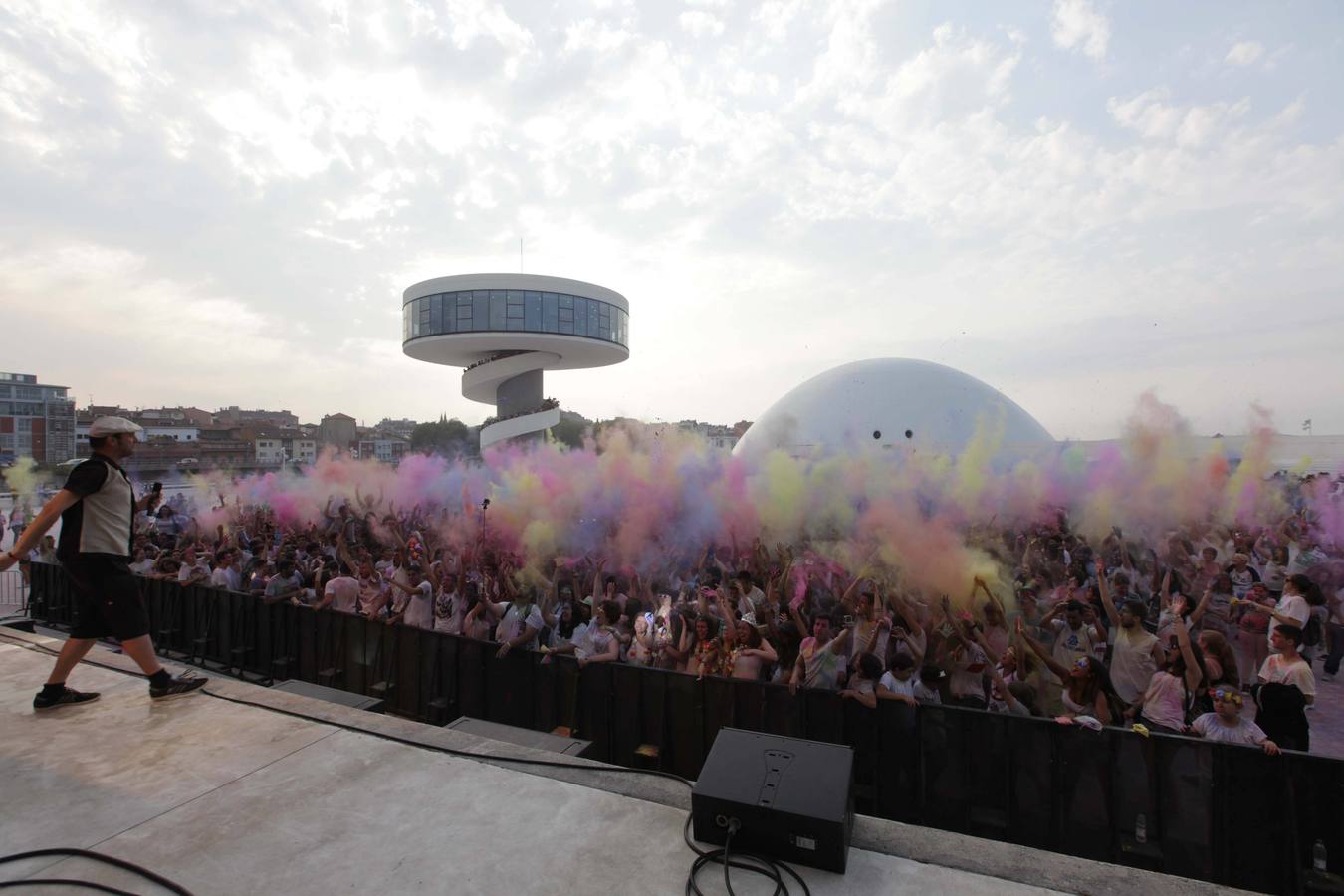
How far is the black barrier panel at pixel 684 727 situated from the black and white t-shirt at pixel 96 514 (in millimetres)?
3863

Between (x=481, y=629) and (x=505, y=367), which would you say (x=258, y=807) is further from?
(x=505, y=367)

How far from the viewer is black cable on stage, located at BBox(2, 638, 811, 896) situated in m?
2.29

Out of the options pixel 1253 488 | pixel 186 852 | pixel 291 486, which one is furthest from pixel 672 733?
pixel 291 486

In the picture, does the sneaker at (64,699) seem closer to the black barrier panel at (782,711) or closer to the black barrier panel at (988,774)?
the black barrier panel at (782,711)

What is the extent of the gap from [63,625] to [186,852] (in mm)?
11025

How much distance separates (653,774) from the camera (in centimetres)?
317

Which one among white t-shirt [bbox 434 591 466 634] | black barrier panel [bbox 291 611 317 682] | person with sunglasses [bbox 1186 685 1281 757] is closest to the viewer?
person with sunglasses [bbox 1186 685 1281 757]

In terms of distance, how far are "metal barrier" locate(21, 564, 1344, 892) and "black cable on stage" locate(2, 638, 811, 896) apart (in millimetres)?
1763

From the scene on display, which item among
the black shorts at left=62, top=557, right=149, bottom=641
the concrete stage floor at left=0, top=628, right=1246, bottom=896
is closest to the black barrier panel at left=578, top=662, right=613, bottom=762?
the concrete stage floor at left=0, top=628, right=1246, bottom=896

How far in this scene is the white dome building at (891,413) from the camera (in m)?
34.5

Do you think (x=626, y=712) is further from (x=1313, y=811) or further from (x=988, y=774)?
(x=1313, y=811)

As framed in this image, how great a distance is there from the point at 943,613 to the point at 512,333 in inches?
1446

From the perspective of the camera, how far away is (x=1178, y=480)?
42.8ft

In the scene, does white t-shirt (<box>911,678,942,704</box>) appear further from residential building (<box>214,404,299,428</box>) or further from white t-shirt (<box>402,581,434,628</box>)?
residential building (<box>214,404,299,428</box>)
